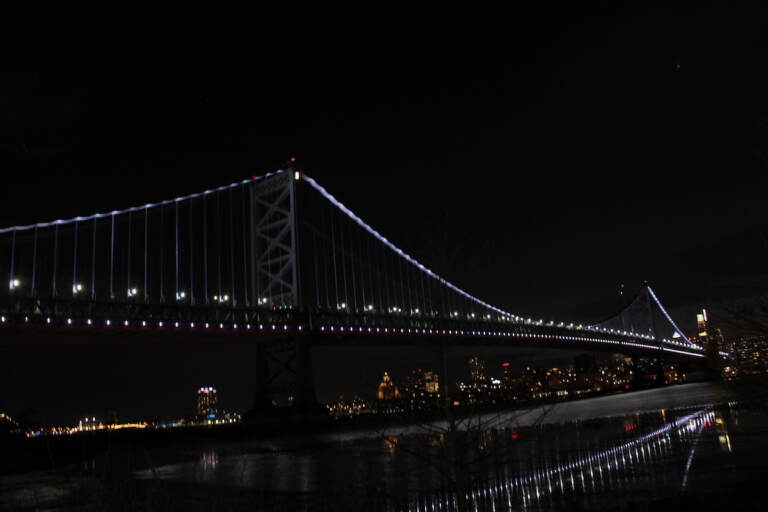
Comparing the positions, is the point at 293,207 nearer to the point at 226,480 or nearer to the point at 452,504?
the point at 226,480

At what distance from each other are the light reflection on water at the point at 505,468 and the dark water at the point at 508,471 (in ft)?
0.10

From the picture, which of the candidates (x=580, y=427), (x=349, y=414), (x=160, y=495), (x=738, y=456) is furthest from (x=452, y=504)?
(x=349, y=414)

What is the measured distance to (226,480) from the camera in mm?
15922

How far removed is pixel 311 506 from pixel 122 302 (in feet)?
99.6

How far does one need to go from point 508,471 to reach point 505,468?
42cm

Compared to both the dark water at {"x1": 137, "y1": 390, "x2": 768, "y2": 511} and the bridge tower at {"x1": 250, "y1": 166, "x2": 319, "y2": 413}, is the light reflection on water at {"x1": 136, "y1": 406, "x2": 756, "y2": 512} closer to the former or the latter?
Answer: the dark water at {"x1": 137, "y1": 390, "x2": 768, "y2": 511}

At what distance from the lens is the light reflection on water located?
903 cm

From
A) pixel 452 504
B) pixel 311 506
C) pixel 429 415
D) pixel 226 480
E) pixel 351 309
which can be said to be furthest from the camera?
pixel 351 309

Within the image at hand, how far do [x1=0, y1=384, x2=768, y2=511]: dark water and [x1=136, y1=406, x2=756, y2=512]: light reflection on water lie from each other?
29mm

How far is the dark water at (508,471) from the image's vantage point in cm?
736

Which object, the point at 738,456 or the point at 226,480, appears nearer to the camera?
the point at 738,456

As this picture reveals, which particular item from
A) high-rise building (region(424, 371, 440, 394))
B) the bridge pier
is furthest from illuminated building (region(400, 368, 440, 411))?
the bridge pier

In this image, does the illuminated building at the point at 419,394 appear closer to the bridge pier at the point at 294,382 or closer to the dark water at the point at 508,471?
the dark water at the point at 508,471

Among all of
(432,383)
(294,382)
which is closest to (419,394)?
(432,383)
